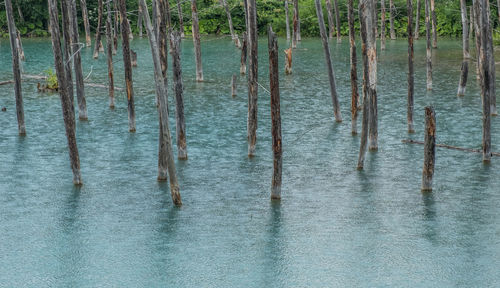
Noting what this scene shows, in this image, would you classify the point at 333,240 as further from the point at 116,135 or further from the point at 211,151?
the point at 116,135

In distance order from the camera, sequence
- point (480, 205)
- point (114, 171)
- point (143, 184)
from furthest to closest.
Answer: point (114, 171) → point (143, 184) → point (480, 205)

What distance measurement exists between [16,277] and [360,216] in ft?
17.5

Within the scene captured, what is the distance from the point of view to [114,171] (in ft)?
50.0

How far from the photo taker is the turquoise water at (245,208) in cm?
1015

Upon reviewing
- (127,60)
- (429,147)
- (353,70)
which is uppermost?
(127,60)

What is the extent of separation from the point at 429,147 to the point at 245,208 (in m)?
3.23

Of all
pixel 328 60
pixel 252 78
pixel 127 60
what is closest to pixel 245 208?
pixel 252 78

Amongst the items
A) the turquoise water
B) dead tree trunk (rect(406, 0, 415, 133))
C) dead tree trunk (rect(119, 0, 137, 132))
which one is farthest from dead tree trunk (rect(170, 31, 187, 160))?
dead tree trunk (rect(406, 0, 415, 133))

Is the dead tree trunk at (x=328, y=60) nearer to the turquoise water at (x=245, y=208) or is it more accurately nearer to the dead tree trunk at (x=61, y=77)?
the turquoise water at (x=245, y=208)

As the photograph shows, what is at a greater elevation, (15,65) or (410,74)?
(15,65)

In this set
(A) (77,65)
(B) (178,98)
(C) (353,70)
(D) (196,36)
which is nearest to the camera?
(B) (178,98)

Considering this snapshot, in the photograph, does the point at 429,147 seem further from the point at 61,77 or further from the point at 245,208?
the point at 61,77

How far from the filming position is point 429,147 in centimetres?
1295

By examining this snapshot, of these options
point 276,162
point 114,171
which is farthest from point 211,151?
point 276,162
